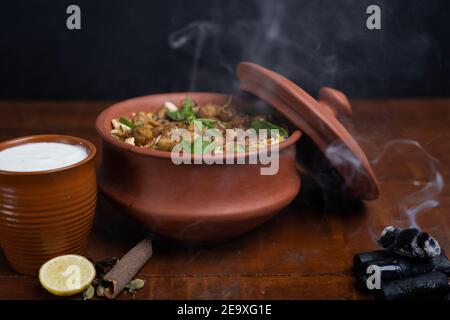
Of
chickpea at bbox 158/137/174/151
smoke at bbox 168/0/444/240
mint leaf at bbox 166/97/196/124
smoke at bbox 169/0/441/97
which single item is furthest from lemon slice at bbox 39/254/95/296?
smoke at bbox 169/0/441/97

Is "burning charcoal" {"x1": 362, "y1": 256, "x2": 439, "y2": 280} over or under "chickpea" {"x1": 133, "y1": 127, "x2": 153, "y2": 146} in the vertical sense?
under

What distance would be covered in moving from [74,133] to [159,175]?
90 centimetres

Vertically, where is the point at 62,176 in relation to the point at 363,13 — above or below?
below

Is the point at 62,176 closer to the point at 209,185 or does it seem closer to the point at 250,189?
the point at 209,185

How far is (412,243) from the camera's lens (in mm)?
1411

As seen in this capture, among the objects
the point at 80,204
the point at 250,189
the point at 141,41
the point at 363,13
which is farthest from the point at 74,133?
the point at 363,13

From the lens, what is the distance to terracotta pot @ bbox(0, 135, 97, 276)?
1.36m

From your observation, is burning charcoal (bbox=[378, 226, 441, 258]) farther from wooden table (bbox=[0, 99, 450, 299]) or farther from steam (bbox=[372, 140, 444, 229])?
steam (bbox=[372, 140, 444, 229])

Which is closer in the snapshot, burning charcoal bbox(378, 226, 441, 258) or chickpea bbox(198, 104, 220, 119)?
burning charcoal bbox(378, 226, 441, 258)

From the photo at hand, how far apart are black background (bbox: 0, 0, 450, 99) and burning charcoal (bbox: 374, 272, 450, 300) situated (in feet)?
3.93

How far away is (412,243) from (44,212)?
0.83 meters

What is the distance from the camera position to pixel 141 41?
2.66 metres

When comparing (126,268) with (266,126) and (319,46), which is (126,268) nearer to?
(266,126)

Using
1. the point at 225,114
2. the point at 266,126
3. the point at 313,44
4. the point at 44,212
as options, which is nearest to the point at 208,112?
the point at 225,114
